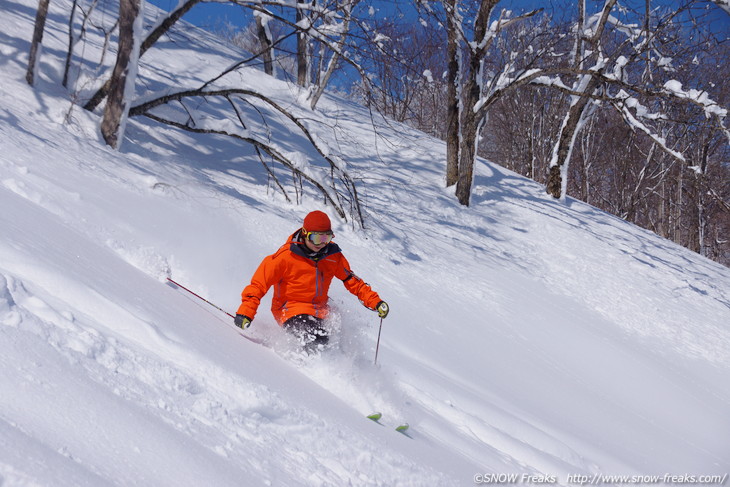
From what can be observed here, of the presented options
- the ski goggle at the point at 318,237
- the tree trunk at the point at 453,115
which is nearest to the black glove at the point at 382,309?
the ski goggle at the point at 318,237

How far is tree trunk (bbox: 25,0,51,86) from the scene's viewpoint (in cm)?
780

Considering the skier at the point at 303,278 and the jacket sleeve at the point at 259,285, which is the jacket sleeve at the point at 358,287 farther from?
the jacket sleeve at the point at 259,285

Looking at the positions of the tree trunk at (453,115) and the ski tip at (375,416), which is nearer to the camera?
the ski tip at (375,416)

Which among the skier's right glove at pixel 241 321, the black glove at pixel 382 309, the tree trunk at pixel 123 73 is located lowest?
the skier's right glove at pixel 241 321

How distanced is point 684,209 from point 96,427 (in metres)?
27.8

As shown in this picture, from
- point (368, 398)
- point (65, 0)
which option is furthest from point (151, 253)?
point (65, 0)

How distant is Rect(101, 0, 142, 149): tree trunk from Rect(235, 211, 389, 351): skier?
155 inches

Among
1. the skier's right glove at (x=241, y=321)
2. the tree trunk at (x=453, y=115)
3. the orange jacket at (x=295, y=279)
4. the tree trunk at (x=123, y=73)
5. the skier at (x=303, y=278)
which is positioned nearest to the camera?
the skier's right glove at (x=241, y=321)

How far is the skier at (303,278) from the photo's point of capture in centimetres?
462

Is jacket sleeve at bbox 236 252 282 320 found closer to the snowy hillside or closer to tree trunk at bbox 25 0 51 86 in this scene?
the snowy hillside

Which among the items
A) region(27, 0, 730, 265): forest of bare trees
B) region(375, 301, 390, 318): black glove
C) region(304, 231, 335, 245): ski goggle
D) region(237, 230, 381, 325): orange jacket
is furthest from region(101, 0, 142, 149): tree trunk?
region(375, 301, 390, 318): black glove

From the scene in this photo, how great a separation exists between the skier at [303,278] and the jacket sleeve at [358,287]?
0.11 metres

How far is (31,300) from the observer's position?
2576 mm

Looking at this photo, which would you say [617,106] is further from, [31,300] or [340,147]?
[31,300]
